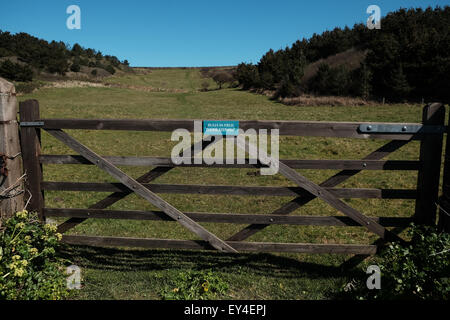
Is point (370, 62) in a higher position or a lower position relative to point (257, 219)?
higher

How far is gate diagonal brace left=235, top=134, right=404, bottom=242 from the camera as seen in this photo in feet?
14.3

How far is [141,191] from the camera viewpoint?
4.57 metres

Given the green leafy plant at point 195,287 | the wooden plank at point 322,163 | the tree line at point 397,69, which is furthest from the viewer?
the tree line at point 397,69

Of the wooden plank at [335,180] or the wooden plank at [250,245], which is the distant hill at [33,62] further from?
the wooden plank at [335,180]

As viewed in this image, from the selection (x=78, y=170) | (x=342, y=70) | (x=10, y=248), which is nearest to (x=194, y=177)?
(x=78, y=170)

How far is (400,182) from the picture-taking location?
32.5 feet

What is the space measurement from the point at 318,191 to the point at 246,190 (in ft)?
3.19

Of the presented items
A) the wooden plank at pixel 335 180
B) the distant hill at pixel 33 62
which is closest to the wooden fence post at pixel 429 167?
the wooden plank at pixel 335 180

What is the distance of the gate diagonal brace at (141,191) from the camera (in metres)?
4.57

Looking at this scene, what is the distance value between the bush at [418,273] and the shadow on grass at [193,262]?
0.95m

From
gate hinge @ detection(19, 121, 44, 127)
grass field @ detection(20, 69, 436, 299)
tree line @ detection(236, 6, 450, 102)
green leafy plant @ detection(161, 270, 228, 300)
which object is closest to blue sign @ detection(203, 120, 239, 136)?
green leafy plant @ detection(161, 270, 228, 300)

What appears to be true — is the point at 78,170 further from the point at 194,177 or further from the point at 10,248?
the point at 10,248

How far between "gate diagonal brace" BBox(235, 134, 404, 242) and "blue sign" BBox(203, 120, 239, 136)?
13 cm
